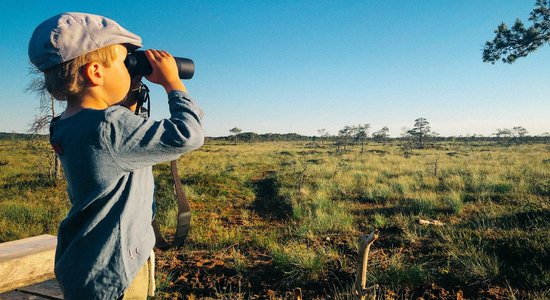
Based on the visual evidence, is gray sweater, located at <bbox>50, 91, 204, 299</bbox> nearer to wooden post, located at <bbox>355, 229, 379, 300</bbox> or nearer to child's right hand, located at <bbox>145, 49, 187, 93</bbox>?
child's right hand, located at <bbox>145, 49, 187, 93</bbox>

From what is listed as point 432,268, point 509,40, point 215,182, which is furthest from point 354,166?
point 432,268

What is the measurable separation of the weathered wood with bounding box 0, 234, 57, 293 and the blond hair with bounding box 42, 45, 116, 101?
159 centimetres

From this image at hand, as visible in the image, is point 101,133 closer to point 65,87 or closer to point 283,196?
point 65,87

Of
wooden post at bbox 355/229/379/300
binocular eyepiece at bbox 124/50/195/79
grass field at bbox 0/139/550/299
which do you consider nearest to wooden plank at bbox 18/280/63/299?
grass field at bbox 0/139/550/299

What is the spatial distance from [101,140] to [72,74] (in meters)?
0.26

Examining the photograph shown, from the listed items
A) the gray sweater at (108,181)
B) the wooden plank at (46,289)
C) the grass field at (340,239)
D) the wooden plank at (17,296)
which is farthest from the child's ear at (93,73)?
the grass field at (340,239)

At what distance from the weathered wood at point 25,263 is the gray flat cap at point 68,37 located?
1.67 meters

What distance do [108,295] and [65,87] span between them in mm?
689

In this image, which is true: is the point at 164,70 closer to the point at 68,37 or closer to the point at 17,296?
the point at 68,37

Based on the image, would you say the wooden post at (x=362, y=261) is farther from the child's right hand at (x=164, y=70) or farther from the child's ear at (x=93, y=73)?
the child's ear at (x=93, y=73)

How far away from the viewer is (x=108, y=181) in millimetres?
1053

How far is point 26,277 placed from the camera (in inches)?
88.1

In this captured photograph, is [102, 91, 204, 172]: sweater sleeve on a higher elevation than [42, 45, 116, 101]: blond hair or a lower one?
lower

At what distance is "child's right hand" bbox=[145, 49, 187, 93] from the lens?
1.16m
